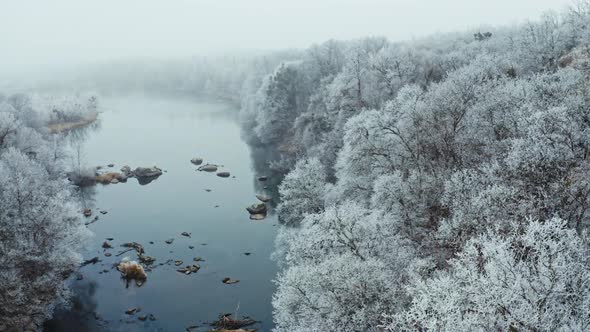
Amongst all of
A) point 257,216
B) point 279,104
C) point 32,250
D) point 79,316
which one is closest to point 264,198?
point 257,216

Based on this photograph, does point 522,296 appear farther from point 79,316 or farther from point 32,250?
point 79,316

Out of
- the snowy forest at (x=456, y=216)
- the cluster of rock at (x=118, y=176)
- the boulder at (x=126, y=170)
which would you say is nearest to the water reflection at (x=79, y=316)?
the snowy forest at (x=456, y=216)

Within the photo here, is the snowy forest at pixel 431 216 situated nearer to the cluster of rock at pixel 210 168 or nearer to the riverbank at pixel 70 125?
the cluster of rock at pixel 210 168

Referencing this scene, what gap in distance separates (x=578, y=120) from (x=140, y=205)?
53301 millimetres

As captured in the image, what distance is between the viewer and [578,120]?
26281 millimetres

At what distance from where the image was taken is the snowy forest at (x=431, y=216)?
1583 centimetres

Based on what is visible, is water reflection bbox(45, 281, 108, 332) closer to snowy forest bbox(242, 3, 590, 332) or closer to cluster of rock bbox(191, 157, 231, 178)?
snowy forest bbox(242, 3, 590, 332)

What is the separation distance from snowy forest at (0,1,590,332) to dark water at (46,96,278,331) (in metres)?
2.79

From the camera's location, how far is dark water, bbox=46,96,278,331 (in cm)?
3866

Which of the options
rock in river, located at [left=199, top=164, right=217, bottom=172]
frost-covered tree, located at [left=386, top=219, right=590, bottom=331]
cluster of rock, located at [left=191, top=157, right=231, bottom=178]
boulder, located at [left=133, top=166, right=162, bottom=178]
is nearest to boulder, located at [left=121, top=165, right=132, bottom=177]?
boulder, located at [left=133, top=166, right=162, bottom=178]

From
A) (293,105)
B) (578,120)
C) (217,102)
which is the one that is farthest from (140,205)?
(217,102)

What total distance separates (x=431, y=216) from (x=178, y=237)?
1203 inches

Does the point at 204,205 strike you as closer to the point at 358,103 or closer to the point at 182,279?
the point at 182,279

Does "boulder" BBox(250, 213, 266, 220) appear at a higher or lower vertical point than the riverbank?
lower
